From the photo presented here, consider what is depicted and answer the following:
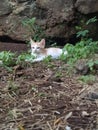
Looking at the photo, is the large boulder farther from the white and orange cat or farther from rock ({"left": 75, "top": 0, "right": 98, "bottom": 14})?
the white and orange cat

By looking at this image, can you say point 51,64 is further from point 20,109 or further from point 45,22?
point 45,22

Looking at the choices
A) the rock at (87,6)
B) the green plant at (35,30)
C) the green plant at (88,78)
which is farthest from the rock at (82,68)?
the green plant at (35,30)

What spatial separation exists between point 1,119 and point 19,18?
605 centimetres

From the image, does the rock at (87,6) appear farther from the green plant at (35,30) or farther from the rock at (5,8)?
the rock at (5,8)

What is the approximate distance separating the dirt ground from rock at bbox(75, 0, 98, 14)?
12.1 ft

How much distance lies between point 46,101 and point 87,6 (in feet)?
16.7

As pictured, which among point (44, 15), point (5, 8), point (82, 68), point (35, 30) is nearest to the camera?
point (82, 68)

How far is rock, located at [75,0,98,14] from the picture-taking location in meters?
8.82

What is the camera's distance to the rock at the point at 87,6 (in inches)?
347

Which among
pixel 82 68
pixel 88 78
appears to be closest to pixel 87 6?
pixel 82 68

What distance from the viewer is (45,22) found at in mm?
9422

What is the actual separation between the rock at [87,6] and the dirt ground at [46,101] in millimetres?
3700

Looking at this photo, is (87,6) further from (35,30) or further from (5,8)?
(5,8)

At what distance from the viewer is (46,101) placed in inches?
167
